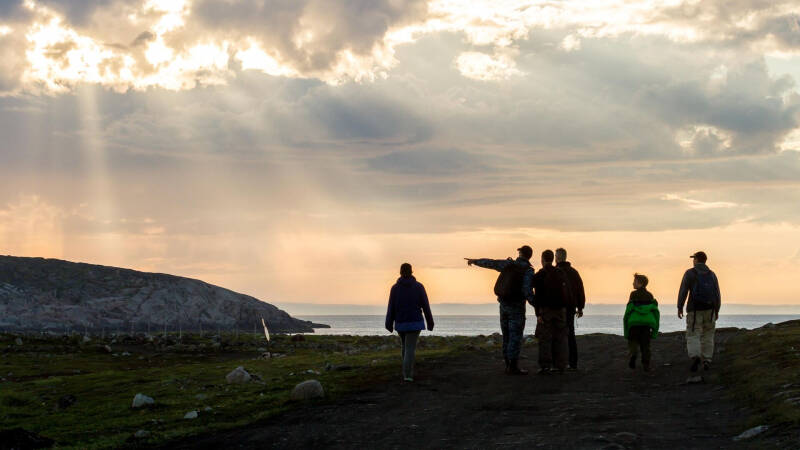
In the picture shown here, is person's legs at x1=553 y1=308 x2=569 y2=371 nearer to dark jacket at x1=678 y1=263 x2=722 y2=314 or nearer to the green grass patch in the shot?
dark jacket at x1=678 y1=263 x2=722 y2=314

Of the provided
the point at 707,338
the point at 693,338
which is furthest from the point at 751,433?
the point at 707,338

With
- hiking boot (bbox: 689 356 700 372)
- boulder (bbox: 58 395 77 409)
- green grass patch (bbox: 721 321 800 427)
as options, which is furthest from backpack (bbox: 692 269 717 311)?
boulder (bbox: 58 395 77 409)

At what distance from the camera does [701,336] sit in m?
21.9

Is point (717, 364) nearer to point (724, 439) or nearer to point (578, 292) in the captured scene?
point (578, 292)

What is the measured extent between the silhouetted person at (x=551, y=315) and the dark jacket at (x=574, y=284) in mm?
375

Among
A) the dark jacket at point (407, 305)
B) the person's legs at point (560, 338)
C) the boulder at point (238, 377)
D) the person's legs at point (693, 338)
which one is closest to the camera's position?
the dark jacket at point (407, 305)

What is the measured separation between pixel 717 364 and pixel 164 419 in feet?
51.0

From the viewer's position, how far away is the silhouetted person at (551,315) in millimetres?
22438

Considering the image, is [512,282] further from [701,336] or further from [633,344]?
[701,336]

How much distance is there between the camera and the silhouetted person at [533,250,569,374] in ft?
73.6

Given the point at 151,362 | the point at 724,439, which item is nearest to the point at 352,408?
the point at 724,439

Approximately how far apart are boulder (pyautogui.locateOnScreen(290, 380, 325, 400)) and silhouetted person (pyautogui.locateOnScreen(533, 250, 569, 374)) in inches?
263

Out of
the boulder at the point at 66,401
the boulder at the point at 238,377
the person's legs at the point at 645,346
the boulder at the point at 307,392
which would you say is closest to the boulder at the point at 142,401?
the boulder at the point at 238,377

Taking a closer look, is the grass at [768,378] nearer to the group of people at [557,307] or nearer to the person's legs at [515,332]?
the group of people at [557,307]
